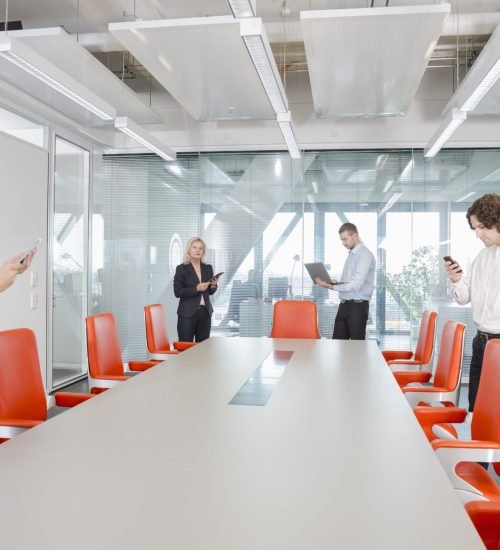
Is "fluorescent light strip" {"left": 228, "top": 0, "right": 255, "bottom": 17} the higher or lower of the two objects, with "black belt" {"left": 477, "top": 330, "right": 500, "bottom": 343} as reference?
higher

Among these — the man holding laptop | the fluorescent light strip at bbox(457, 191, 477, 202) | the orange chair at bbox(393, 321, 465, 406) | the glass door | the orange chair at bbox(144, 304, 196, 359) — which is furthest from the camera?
the fluorescent light strip at bbox(457, 191, 477, 202)

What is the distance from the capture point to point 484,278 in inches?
138

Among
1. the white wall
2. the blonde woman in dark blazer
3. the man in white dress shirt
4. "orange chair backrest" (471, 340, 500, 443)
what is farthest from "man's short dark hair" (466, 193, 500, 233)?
the white wall

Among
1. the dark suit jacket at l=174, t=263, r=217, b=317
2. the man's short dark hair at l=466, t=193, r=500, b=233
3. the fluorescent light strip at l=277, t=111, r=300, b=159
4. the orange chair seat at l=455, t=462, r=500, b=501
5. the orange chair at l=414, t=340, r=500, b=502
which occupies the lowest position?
the orange chair seat at l=455, t=462, r=500, b=501

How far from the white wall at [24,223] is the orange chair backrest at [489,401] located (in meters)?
4.40

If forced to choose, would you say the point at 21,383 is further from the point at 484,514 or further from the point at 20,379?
the point at 484,514

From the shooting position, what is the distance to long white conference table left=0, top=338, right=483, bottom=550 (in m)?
1.31

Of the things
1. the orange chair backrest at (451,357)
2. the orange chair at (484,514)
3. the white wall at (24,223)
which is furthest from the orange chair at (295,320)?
the orange chair at (484,514)

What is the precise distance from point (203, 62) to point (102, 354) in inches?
99.3

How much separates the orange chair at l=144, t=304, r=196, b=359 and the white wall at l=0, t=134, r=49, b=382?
65.0 inches

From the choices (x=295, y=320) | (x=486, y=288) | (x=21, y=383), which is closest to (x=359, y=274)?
(x=295, y=320)

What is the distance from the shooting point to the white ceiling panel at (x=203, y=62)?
12.8 ft

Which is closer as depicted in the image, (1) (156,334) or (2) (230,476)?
(2) (230,476)

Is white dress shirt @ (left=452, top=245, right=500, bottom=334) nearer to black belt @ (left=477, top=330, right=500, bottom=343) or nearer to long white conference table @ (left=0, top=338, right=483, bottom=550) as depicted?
black belt @ (left=477, top=330, right=500, bottom=343)
